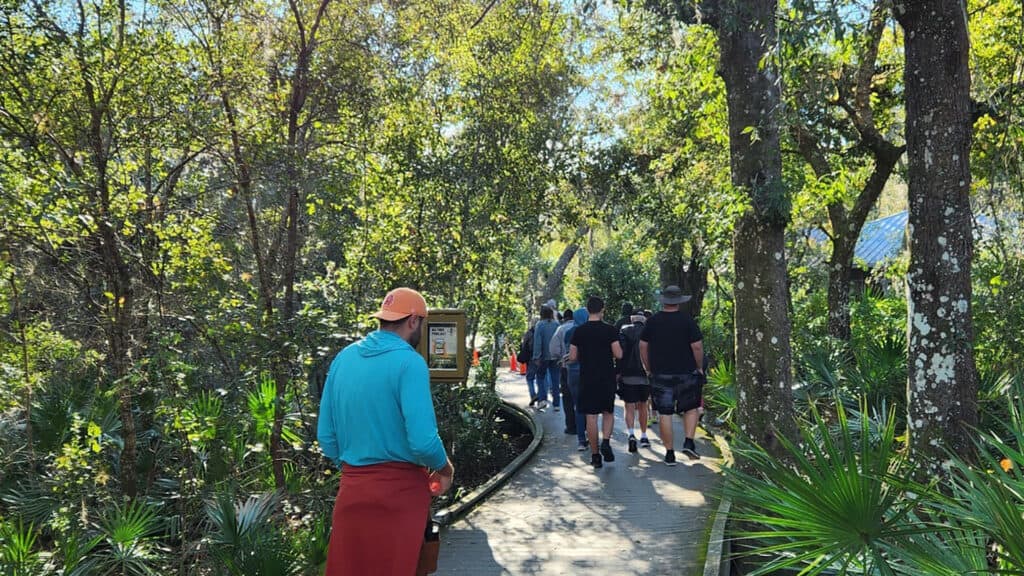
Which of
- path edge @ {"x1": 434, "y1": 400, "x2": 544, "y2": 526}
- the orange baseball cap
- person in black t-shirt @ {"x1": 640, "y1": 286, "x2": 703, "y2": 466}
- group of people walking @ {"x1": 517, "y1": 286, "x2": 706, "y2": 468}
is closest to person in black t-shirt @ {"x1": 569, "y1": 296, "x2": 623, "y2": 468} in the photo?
group of people walking @ {"x1": 517, "y1": 286, "x2": 706, "y2": 468}

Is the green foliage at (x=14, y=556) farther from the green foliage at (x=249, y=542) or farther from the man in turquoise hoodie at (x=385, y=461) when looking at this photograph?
the man in turquoise hoodie at (x=385, y=461)

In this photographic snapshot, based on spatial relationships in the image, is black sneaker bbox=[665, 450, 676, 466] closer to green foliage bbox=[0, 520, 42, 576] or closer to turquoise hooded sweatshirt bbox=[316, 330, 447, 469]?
turquoise hooded sweatshirt bbox=[316, 330, 447, 469]

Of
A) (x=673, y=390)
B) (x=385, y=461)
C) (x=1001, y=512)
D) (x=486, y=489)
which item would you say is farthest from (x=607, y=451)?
(x=1001, y=512)

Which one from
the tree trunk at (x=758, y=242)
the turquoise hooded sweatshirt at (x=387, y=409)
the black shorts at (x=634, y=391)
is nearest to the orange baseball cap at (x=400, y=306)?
the turquoise hooded sweatshirt at (x=387, y=409)

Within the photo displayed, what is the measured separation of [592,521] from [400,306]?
13.2 ft

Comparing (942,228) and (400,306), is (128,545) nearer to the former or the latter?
(400,306)

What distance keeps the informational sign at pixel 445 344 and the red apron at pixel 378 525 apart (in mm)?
3185

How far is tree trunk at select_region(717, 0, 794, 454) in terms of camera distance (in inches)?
258

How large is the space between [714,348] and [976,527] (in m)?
14.0

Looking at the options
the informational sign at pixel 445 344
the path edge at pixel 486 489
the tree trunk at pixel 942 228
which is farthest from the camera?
the path edge at pixel 486 489

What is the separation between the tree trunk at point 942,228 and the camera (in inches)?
201

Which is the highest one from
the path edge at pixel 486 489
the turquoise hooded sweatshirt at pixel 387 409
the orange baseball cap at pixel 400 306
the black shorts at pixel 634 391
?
the orange baseball cap at pixel 400 306

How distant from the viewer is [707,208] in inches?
339

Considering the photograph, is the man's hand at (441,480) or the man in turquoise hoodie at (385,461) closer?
the man in turquoise hoodie at (385,461)
